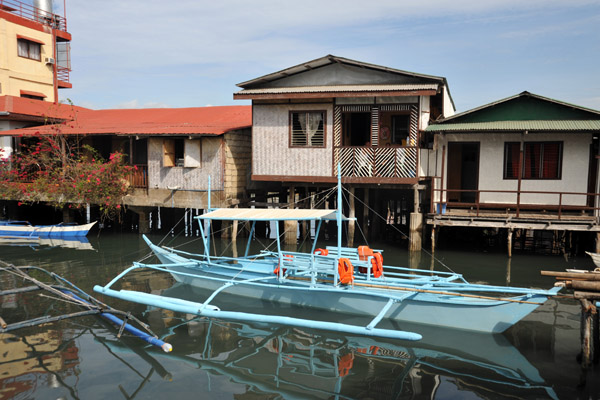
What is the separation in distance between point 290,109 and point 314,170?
9.11 feet

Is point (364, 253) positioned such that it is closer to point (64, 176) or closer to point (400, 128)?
point (400, 128)

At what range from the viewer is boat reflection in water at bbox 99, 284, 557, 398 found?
29.4ft

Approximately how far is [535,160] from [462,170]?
3.38 m

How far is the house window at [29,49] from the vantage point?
33062 mm

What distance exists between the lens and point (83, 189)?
22906 mm

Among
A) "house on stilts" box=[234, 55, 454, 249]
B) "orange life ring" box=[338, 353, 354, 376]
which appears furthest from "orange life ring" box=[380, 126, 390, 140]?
"orange life ring" box=[338, 353, 354, 376]

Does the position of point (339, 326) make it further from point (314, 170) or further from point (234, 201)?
point (234, 201)

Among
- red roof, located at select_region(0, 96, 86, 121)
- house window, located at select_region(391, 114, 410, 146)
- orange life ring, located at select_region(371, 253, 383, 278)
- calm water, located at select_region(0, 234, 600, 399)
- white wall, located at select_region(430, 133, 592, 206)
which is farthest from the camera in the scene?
red roof, located at select_region(0, 96, 86, 121)

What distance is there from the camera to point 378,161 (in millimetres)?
19422

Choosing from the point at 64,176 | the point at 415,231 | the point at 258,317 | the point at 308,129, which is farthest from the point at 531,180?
the point at 64,176

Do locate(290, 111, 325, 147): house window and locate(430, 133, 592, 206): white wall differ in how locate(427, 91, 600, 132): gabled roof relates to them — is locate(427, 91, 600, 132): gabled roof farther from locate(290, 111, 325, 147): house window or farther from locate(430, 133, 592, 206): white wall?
locate(290, 111, 325, 147): house window

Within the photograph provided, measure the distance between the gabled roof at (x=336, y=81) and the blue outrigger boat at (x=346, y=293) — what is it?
7308 millimetres

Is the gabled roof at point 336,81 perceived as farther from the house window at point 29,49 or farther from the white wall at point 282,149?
the house window at point 29,49

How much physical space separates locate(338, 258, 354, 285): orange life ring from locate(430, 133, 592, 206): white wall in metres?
9.63
